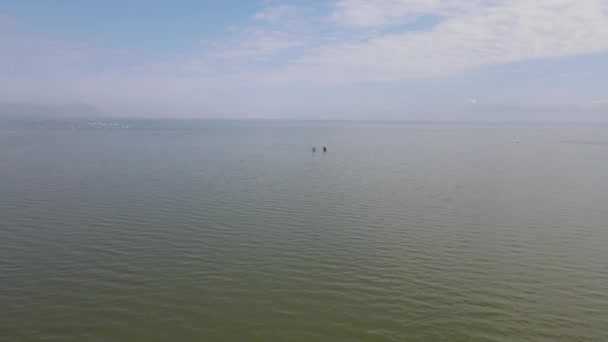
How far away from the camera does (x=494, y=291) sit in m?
21.5

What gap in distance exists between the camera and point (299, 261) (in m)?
25.3

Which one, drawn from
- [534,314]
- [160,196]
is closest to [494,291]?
[534,314]

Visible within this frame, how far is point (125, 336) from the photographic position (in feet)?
55.5

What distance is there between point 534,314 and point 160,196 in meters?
35.0

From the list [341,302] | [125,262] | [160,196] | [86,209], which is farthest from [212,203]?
[341,302]

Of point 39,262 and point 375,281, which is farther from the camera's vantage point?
point 39,262

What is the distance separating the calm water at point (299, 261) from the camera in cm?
1808

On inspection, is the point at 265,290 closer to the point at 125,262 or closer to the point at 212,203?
the point at 125,262

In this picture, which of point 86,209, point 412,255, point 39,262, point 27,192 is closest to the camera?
point 39,262

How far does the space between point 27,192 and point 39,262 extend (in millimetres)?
23722

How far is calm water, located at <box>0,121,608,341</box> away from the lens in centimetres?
1808

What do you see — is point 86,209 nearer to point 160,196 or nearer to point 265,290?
point 160,196

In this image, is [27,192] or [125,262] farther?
[27,192]

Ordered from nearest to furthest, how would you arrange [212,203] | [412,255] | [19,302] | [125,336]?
[125,336], [19,302], [412,255], [212,203]
